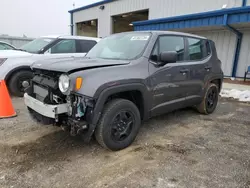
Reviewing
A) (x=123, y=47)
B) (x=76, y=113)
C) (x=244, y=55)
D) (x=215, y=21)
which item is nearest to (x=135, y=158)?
(x=76, y=113)

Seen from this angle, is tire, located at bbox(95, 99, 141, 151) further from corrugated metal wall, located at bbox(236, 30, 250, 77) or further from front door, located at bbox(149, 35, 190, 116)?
corrugated metal wall, located at bbox(236, 30, 250, 77)

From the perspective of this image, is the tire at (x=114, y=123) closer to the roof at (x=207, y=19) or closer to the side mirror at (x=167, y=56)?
the side mirror at (x=167, y=56)

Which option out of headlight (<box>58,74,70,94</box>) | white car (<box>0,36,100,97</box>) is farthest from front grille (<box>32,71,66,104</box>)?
white car (<box>0,36,100,97</box>)

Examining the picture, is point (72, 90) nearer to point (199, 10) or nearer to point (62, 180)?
point (62, 180)

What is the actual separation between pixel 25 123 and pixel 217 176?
3510 millimetres

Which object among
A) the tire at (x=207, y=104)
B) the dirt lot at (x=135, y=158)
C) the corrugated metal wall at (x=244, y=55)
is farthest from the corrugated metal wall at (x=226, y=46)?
the dirt lot at (x=135, y=158)

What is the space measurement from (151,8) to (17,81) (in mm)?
10028

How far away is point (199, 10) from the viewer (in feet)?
36.3

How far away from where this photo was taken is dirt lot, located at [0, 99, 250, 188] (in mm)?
2449

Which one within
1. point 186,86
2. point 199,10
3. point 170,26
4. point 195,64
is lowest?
point 186,86

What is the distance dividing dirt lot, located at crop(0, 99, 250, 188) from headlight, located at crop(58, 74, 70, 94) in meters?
0.96

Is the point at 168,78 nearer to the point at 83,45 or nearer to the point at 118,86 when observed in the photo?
the point at 118,86

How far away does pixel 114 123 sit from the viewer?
9.91 ft

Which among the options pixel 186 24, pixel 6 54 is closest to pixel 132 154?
pixel 6 54
